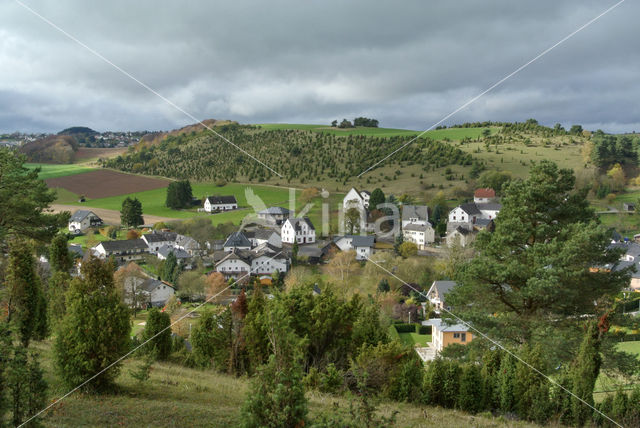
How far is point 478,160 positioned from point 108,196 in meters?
48.2

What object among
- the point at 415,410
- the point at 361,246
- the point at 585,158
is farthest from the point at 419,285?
the point at 585,158

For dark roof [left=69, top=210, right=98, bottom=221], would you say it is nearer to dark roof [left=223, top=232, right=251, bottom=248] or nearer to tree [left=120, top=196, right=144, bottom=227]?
tree [left=120, top=196, right=144, bottom=227]

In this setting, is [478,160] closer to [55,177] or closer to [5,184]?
[5,184]

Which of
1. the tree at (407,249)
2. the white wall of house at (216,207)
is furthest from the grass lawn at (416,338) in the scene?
the white wall of house at (216,207)

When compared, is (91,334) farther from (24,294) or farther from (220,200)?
(220,200)

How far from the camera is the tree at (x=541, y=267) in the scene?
11.0 metres

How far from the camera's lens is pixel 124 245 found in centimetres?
4709

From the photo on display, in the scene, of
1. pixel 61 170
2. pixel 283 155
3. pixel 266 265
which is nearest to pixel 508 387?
pixel 283 155

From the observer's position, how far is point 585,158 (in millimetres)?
60812

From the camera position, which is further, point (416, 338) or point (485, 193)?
point (485, 193)

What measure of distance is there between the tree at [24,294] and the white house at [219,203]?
11658mm

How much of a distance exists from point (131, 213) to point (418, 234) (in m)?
33.6

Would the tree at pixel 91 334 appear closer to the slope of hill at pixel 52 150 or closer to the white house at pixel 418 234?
the white house at pixel 418 234

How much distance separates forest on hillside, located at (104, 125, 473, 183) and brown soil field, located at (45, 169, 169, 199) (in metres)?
11.6
